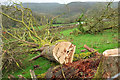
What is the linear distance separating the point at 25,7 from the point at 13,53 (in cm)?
318

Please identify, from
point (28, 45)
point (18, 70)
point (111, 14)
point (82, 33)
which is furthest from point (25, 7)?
point (111, 14)

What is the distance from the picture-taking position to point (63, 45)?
3.95 meters

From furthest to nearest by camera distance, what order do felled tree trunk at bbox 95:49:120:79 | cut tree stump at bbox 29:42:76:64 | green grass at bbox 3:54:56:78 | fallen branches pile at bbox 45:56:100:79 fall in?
green grass at bbox 3:54:56:78 < cut tree stump at bbox 29:42:76:64 < fallen branches pile at bbox 45:56:100:79 < felled tree trunk at bbox 95:49:120:79

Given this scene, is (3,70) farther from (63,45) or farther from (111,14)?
(111,14)

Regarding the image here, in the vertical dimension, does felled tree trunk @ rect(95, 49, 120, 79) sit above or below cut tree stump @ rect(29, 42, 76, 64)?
above

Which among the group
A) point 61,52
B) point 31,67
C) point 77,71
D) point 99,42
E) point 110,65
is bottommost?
point 31,67

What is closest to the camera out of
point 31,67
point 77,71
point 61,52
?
point 77,71

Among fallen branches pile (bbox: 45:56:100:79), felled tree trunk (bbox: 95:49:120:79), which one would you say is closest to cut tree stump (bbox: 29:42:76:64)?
Result: fallen branches pile (bbox: 45:56:100:79)

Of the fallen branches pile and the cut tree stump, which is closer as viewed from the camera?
the fallen branches pile

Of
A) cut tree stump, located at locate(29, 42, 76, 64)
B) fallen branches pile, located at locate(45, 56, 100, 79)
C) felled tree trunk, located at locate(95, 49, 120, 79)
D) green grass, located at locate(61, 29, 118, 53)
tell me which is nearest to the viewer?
felled tree trunk, located at locate(95, 49, 120, 79)

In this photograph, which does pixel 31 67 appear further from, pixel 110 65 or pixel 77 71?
pixel 110 65

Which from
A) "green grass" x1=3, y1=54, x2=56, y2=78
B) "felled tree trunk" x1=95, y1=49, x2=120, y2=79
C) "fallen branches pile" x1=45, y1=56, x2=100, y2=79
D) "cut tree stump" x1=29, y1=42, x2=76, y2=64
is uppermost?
"felled tree trunk" x1=95, y1=49, x2=120, y2=79

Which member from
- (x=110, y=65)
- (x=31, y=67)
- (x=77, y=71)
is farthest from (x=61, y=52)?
(x=110, y=65)

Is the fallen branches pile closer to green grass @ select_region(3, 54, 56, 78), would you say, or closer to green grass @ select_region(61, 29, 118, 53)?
green grass @ select_region(3, 54, 56, 78)
